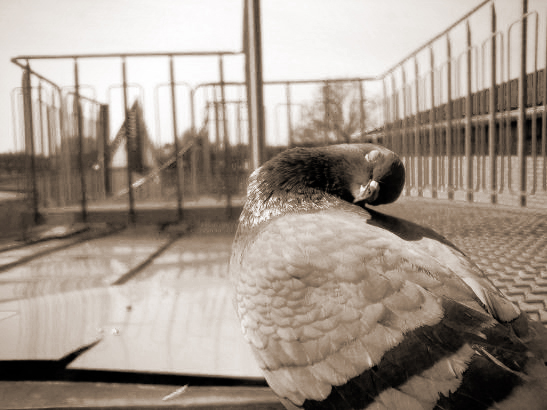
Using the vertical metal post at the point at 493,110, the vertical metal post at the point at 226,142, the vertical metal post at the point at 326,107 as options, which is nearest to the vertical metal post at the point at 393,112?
the vertical metal post at the point at 326,107

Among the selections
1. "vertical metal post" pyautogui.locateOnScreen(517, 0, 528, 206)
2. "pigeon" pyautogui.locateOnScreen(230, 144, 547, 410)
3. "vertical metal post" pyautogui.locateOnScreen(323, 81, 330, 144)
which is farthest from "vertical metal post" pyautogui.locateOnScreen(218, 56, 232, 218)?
"pigeon" pyautogui.locateOnScreen(230, 144, 547, 410)

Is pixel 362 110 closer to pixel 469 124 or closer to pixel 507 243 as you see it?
pixel 469 124

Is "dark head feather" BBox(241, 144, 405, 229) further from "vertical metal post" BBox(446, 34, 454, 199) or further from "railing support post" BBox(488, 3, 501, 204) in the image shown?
"vertical metal post" BBox(446, 34, 454, 199)

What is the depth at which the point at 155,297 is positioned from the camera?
183cm

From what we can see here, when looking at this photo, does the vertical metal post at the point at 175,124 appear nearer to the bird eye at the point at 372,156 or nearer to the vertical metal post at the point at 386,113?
the vertical metal post at the point at 386,113

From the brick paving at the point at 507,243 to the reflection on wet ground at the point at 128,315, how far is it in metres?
0.86

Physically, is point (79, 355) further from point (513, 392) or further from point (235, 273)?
point (513, 392)

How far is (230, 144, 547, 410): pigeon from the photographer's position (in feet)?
2.33

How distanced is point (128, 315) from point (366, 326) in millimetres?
1144

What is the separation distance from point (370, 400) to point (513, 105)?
3.29 meters

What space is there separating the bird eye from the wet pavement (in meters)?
0.55

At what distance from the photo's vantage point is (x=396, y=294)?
0.79m

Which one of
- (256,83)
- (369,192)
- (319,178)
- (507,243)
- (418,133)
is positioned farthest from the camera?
(418,133)

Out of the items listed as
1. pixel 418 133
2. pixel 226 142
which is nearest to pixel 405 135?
pixel 418 133
